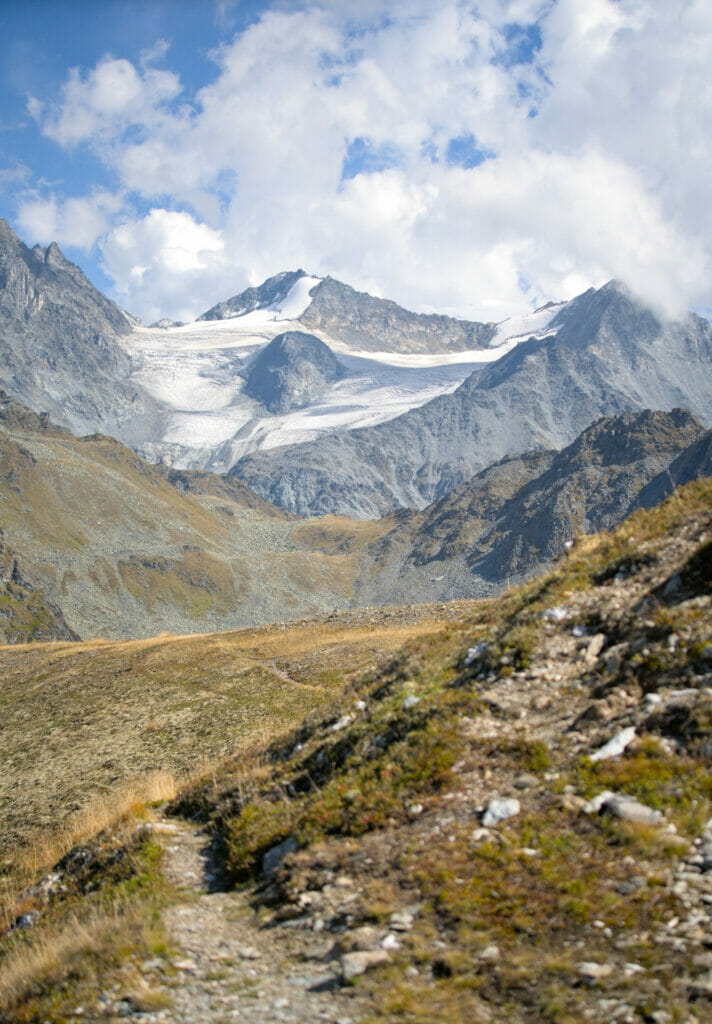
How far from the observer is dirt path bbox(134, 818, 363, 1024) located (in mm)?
7520

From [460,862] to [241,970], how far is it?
3.16m

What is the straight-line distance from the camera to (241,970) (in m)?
8.48

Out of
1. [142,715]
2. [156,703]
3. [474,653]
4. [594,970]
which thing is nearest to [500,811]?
[594,970]

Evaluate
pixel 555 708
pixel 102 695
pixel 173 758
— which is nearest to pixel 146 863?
pixel 555 708

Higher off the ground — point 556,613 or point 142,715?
point 556,613

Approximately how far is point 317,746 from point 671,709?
783cm

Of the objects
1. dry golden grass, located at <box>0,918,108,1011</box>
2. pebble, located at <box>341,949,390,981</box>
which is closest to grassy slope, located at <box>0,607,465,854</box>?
dry golden grass, located at <box>0,918,108,1011</box>

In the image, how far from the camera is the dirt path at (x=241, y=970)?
7.52 m

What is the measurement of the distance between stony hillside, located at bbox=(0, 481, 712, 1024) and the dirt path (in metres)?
0.03

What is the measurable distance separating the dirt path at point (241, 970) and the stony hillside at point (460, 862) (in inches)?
1.3

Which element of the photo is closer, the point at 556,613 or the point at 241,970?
the point at 241,970

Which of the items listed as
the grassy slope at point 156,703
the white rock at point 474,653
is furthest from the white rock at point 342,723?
the grassy slope at point 156,703

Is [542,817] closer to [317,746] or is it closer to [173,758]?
[317,746]

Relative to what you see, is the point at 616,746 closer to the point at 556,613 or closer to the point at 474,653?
the point at 556,613
